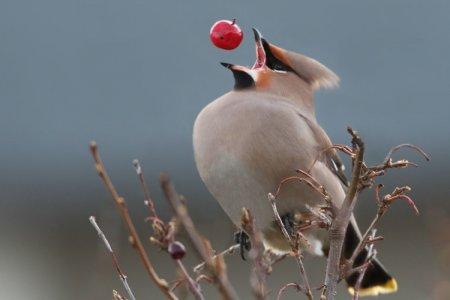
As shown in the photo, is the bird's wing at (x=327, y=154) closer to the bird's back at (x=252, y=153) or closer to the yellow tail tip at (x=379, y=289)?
the bird's back at (x=252, y=153)

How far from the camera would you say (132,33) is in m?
13.9

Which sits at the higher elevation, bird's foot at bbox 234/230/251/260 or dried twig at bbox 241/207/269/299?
dried twig at bbox 241/207/269/299

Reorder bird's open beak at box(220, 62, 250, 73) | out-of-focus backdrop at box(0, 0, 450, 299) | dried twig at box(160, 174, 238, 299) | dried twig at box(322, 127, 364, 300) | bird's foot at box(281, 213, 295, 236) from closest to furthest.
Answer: dried twig at box(160, 174, 238, 299), dried twig at box(322, 127, 364, 300), bird's foot at box(281, 213, 295, 236), bird's open beak at box(220, 62, 250, 73), out-of-focus backdrop at box(0, 0, 450, 299)

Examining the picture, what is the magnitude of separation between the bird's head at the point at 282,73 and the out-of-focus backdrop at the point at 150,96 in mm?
4768

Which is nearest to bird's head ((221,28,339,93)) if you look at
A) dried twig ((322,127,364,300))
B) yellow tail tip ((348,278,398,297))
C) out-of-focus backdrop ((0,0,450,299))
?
yellow tail tip ((348,278,398,297))

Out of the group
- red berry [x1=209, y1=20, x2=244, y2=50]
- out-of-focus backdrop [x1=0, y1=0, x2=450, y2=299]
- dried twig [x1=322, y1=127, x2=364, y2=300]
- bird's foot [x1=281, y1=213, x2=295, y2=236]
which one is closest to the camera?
dried twig [x1=322, y1=127, x2=364, y2=300]

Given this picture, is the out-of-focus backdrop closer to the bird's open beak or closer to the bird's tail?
the bird's tail

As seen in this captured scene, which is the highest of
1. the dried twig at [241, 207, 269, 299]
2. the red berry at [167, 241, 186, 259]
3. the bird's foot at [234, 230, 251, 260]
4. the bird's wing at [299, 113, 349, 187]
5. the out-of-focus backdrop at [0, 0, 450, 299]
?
the red berry at [167, 241, 186, 259]

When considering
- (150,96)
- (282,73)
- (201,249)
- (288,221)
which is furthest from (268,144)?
(150,96)

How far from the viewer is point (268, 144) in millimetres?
3562

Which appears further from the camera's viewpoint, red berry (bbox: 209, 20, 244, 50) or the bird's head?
the bird's head

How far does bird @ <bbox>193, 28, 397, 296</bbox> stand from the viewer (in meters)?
3.52

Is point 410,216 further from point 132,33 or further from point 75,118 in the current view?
point 132,33

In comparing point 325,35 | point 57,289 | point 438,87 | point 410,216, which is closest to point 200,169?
point 57,289
